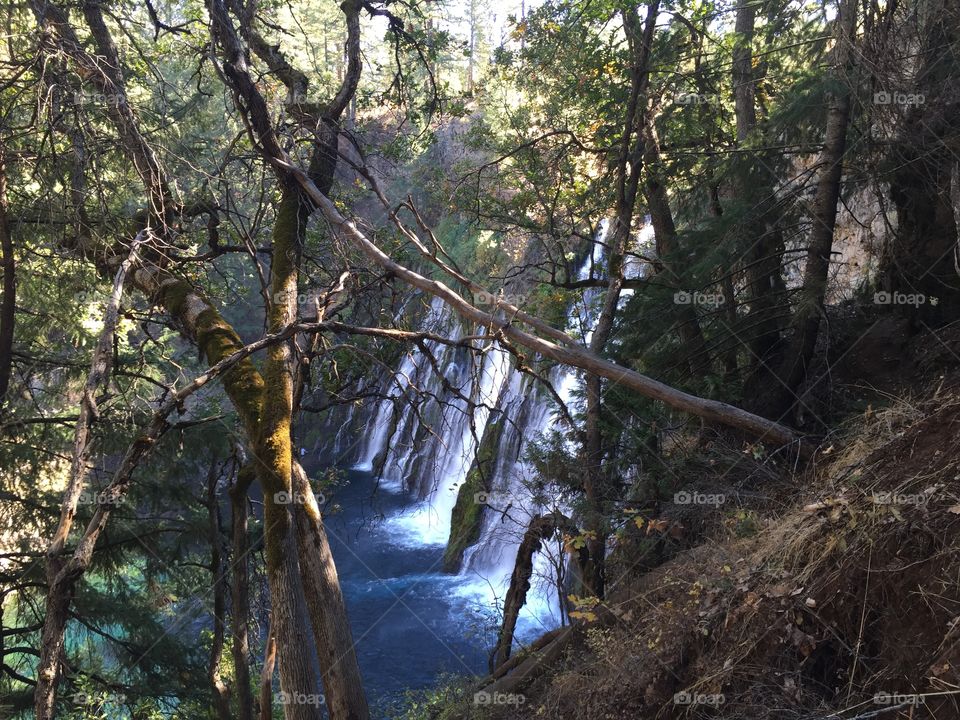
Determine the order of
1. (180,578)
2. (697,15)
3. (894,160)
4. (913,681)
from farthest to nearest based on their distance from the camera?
(180,578), (697,15), (894,160), (913,681)

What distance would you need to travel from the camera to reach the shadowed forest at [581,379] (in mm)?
4020

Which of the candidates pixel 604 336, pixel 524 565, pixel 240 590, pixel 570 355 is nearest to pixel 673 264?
pixel 604 336

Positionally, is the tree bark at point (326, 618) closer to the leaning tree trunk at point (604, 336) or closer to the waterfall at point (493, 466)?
the leaning tree trunk at point (604, 336)

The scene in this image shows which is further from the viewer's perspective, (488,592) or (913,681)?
(488,592)

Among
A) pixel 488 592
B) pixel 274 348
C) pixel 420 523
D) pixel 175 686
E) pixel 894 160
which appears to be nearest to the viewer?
pixel 274 348

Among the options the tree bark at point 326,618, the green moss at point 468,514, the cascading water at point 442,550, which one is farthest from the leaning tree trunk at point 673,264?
the green moss at point 468,514

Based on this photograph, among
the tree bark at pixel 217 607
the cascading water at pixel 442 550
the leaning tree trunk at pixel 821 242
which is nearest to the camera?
the leaning tree trunk at pixel 821 242

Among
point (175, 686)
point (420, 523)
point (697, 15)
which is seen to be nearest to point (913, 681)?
point (697, 15)

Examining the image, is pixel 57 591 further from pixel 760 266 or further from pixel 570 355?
pixel 760 266

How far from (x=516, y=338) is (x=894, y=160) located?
4.10m

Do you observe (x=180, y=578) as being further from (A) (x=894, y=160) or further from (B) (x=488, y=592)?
(A) (x=894, y=160)

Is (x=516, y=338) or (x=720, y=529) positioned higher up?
(x=516, y=338)

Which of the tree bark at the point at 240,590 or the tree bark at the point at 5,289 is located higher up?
the tree bark at the point at 5,289

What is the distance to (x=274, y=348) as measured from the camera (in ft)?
17.4
